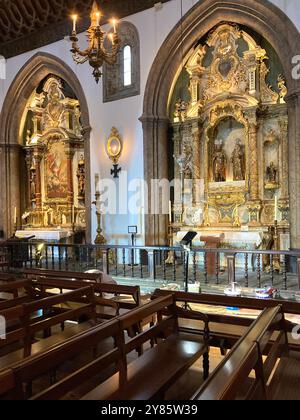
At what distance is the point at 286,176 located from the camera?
29.8 ft

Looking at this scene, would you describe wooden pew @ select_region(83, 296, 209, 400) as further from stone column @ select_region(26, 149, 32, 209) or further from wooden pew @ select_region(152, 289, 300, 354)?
stone column @ select_region(26, 149, 32, 209)

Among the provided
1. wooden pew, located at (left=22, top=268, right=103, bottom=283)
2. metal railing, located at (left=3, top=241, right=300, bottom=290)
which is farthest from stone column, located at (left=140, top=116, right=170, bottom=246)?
wooden pew, located at (left=22, top=268, right=103, bottom=283)

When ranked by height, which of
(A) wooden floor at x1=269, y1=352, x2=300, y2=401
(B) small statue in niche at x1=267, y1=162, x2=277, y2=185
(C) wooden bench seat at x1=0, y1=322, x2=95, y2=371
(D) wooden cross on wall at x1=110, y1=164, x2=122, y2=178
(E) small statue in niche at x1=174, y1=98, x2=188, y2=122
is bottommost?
(C) wooden bench seat at x1=0, y1=322, x2=95, y2=371

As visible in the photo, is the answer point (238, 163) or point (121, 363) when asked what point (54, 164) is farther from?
point (121, 363)

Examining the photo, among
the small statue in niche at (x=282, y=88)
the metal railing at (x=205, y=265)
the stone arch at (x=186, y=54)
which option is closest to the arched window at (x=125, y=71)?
the stone arch at (x=186, y=54)

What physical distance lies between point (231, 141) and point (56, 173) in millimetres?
6597

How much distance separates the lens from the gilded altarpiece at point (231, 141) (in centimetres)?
927

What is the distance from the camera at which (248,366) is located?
1968mm

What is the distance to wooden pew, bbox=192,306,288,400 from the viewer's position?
5.65 feet

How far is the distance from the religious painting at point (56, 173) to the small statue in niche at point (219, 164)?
18.6ft

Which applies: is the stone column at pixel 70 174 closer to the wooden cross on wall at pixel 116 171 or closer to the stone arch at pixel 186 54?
the wooden cross on wall at pixel 116 171

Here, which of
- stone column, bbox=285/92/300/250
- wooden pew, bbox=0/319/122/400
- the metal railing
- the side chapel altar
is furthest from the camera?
the side chapel altar

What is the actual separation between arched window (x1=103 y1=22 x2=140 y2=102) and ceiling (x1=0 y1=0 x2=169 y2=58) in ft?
1.81
